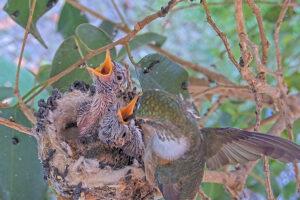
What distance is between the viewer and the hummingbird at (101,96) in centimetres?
154

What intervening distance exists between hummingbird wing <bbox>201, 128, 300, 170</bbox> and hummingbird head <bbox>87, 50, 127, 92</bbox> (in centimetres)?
46

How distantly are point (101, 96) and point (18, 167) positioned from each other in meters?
0.43

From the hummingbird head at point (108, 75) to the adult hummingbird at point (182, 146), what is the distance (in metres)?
0.34

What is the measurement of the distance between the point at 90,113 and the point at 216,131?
600 mm

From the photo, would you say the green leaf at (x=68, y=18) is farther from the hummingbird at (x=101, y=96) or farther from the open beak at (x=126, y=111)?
the open beak at (x=126, y=111)

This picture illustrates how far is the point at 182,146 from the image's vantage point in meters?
1.23

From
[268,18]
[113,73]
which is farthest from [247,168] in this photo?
[268,18]

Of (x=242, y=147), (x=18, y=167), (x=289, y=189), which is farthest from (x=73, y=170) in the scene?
(x=289, y=189)

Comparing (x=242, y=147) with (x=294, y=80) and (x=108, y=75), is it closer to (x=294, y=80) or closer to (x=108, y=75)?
(x=108, y=75)

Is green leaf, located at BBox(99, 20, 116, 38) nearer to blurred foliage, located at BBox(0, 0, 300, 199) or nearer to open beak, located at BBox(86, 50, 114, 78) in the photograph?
blurred foliage, located at BBox(0, 0, 300, 199)

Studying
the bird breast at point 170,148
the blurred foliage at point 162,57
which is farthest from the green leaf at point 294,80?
the bird breast at point 170,148

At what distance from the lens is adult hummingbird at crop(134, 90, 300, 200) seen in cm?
113

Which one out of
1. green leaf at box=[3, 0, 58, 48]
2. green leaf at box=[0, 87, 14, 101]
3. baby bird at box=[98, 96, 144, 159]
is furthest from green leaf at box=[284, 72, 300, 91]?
green leaf at box=[0, 87, 14, 101]

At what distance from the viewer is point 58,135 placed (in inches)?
55.8
